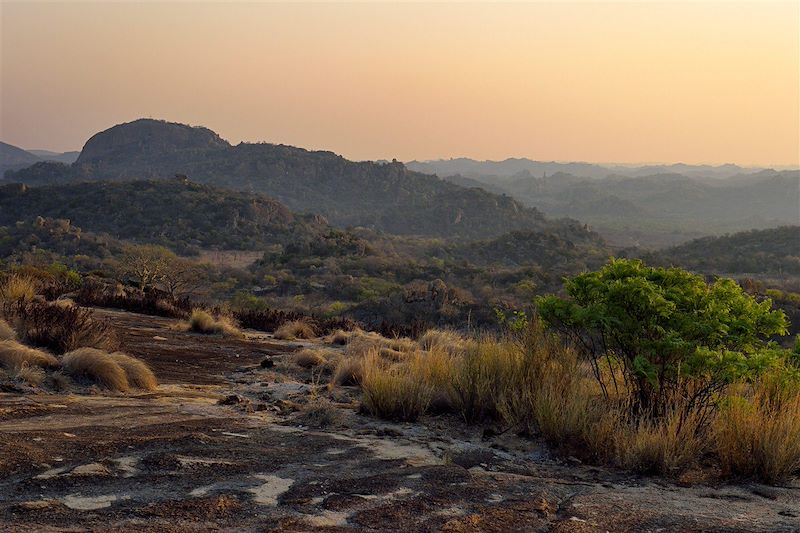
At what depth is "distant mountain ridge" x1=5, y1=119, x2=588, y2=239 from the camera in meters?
104

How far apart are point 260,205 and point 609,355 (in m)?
72.1

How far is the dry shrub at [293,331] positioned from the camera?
49.2 feet

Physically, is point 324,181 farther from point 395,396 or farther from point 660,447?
point 660,447

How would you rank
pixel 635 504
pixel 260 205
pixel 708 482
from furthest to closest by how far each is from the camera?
pixel 260 205 → pixel 708 482 → pixel 635 504

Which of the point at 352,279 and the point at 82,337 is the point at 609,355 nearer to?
the point at 82,337

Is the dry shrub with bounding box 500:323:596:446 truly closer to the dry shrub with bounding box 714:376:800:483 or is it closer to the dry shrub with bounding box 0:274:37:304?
the dry shrub with bounding box 714:376:800:483

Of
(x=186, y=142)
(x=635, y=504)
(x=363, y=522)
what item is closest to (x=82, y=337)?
(x=363, y=522)

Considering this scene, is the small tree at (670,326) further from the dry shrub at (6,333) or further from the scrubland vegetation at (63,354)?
the dry shrub at (6,333)

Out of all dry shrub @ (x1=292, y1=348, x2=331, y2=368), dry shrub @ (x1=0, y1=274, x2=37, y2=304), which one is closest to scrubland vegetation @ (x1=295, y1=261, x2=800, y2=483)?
dry shrub @ (x1=292, y1=348, x2=331, y2=368)

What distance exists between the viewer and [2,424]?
544 centimetres

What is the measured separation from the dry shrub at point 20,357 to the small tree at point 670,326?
5.66 metres

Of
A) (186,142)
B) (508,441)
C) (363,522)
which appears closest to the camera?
(363,522)

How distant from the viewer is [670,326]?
20.4 ft

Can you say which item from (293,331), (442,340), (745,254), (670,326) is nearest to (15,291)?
(293,331)
